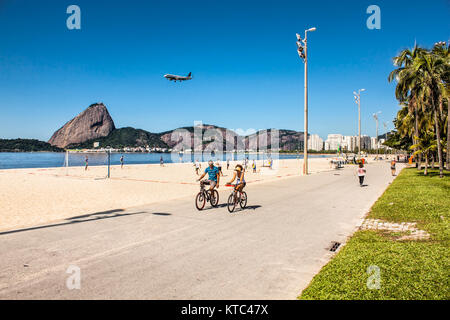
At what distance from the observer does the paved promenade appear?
177 inches

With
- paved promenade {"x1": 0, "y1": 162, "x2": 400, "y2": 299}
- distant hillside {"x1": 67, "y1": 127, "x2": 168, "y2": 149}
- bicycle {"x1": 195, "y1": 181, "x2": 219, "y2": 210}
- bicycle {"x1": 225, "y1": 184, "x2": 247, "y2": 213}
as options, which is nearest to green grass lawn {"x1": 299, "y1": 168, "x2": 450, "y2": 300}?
paved promenade {"x1": 0, "y1": 162, "x2": 400, "y2": 299}

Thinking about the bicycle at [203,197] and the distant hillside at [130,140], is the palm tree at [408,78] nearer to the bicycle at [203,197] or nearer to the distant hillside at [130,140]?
the bicycle at [203,197]

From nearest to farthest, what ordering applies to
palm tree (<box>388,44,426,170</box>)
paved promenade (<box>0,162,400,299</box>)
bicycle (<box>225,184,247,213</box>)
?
1. paved promenade (<box>0,162,400,299</box>)
2. bicycle (<box>225,184,247,213</box>)
3. palm tree (<box>388,44,426,170</box>)

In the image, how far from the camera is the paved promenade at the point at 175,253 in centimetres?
450

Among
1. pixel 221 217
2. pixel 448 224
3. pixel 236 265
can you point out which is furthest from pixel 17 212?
pixel 448 224

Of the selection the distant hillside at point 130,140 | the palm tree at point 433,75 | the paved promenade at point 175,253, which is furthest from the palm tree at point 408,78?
the distant hillside at point 130,140

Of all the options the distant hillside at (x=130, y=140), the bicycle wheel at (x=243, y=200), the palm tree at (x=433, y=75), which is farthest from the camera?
the distant hillside at (x=130, y=140)

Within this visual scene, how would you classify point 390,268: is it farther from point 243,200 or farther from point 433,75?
point 433,75

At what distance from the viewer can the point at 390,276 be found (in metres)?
4.62

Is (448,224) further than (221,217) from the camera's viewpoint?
No

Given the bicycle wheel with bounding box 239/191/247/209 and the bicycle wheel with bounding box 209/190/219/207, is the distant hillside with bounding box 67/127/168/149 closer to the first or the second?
the bicycle wheel with bounding box 209/190/219/207

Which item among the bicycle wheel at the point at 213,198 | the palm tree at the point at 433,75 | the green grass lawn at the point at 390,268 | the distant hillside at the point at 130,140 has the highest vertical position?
the distant hillside at the point at 130,140

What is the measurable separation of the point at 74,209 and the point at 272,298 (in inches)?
387
